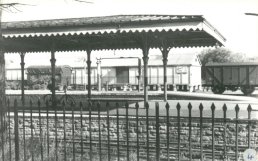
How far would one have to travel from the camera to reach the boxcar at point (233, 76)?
27.2 metres

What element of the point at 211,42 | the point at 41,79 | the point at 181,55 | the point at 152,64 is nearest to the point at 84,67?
the point at 41,79

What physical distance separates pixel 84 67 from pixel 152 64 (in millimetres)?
8160

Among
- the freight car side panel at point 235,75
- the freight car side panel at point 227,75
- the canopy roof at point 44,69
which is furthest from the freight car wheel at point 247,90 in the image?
the canopy roof at point 44,69

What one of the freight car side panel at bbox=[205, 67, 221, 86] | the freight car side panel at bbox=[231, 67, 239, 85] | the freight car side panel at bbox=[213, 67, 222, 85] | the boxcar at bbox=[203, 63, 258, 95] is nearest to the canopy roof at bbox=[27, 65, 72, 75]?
the freight car side panel at bbox=[205, 67, 221, 86]

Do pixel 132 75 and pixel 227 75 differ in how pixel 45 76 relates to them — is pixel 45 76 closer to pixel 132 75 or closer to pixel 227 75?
pixel 132 75

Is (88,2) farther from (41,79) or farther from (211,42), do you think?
(41,79)

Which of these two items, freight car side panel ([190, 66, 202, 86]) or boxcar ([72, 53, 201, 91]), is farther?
freight car side panel ([190, 66, 202, 86])

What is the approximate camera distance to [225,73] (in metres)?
28.1

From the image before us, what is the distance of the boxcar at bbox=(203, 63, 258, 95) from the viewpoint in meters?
27.2

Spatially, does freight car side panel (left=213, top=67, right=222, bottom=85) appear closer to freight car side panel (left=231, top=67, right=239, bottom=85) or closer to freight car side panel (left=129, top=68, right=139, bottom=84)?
freight car side panel (left=231, top=67, right=239, bottom=85)

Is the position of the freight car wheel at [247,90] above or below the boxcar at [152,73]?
below

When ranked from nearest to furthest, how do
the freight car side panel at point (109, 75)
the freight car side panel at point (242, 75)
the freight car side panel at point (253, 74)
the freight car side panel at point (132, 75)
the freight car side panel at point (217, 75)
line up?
the freight car side panel at point (253, 74) < the freight car side panel at point (242, 75) < the freight car side panel at point (217, 75) < the freight car side panel at point (132, 75) < the freight car side panel at point (109, 75)

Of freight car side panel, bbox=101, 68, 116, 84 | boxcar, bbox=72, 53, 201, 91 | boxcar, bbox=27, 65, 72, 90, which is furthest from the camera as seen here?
freight car side panel, bbox=101, 68, 116, 84

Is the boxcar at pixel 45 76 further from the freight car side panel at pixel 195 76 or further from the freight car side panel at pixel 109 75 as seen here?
the freight car side panel at pixel 195 76
